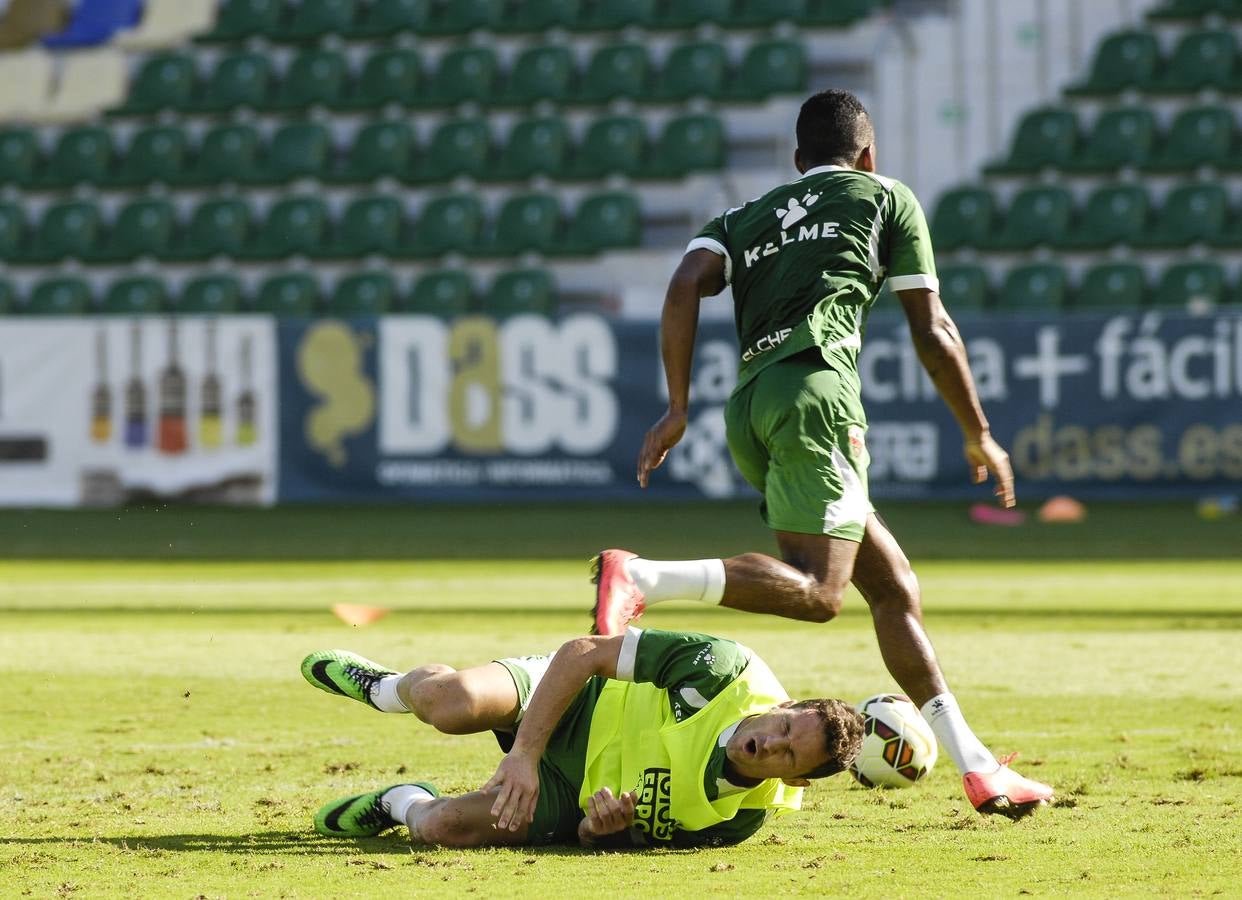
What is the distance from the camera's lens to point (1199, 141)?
20.2m

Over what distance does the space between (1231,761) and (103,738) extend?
4228mm

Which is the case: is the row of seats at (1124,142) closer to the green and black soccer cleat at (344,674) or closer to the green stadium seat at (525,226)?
the green stadium seat at (525,226)

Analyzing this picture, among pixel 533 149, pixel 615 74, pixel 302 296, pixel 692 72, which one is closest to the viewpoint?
pixel 302 296

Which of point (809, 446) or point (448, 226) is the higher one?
point (448, 226)

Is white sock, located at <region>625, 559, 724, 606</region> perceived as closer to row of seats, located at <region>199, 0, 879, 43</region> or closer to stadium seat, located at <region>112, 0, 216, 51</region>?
row of seats, located at <region>199, 0, 879, 43</region>

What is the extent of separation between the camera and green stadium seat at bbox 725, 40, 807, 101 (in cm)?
2211

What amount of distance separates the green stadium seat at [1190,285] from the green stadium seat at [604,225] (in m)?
6.17

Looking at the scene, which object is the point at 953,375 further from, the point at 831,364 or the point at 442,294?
the point at 442,294

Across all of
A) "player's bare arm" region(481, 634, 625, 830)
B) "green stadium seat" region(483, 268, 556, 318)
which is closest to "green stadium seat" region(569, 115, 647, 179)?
"green stadium seat" region(483, 268, 556, 318)

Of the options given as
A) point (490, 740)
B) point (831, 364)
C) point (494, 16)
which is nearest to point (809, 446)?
point (831, 364)

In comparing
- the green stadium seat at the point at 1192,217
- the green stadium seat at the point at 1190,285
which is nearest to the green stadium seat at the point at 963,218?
the green stadium seat at the point at 1192,217

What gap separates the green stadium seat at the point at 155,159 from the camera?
76.9 feet

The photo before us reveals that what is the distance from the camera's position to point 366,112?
2367 centimetres

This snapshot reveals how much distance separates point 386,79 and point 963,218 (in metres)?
8.23
